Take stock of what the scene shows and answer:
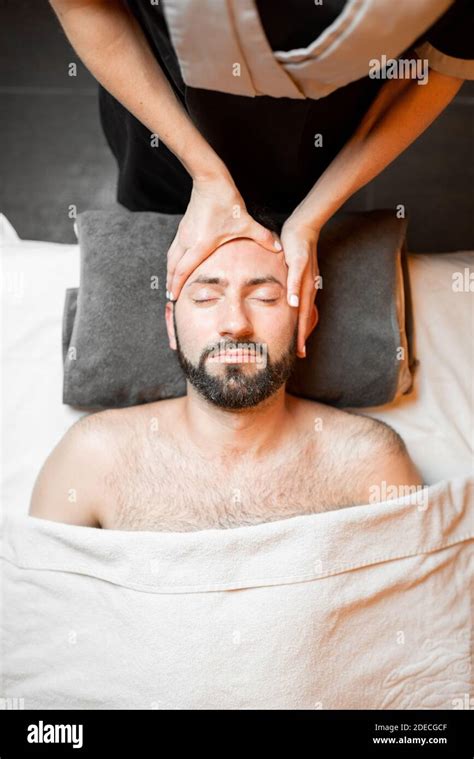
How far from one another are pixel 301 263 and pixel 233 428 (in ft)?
1.26

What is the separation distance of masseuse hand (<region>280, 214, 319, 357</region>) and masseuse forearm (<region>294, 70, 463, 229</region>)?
23 millimetres

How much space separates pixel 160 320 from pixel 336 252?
434 mm

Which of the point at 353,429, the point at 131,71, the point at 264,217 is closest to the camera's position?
the point at 131,71

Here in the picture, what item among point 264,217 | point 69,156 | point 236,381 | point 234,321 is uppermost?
point 69,156

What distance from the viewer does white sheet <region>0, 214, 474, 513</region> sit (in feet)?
6.01

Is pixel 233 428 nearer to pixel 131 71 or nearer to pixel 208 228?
pixel 208 228

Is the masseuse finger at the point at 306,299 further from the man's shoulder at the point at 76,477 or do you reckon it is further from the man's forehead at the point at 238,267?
the man's shoulder at the point at 76,477

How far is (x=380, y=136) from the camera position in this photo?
147cm

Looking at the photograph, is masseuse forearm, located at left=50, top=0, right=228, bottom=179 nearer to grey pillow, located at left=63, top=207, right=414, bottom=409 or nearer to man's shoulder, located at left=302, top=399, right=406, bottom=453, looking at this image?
grey pillow, located at left=63, top=207, right=414, bottom=409

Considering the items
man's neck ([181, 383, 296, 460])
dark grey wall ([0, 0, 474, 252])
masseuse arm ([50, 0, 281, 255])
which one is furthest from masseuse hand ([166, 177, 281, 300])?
dark grey wall ([0, 0, 474, 252])

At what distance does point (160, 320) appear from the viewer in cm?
175

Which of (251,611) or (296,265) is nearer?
(251,611)

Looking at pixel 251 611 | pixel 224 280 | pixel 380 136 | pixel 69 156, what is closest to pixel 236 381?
pixel 224 280

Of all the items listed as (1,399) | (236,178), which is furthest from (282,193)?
(1,399)
